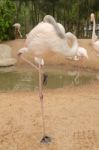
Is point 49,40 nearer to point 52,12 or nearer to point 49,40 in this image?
point 49,40

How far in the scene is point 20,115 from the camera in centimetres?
652

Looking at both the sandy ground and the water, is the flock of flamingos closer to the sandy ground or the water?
the sandy ground

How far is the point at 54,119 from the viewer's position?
20.6 ft

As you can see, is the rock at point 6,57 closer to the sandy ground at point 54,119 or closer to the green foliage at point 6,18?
the green foliage at point 6,18

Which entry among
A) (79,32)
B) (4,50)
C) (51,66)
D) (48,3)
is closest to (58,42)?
(51,66)

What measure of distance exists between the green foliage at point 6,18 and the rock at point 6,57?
144 cm

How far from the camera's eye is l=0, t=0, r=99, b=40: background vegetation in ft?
47.6

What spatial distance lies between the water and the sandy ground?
680mm

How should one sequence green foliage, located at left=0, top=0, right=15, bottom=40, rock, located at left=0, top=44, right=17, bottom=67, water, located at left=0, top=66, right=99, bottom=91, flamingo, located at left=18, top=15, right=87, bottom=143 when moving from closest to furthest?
flamingo, located at left=18, top=15, right=87, bottom=143
water, located at left=0, top=66, right=99, bottom=91
rock, located at left=0, top=44, right=17, bottom=67
green foliage, located at left=0, top=0, right=15, bottom=40

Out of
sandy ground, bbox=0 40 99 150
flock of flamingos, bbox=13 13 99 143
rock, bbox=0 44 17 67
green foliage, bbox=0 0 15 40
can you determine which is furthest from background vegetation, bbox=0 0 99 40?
flock of flamingos, bbox=13 13 99 143

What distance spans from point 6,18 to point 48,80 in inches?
209

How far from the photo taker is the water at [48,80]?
9359 mm

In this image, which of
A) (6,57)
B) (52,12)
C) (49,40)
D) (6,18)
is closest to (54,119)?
(49,40)

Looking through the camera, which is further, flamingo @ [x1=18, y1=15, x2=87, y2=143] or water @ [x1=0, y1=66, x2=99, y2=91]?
water @ [x1=0, y1=66, x2=99, y2=91]
